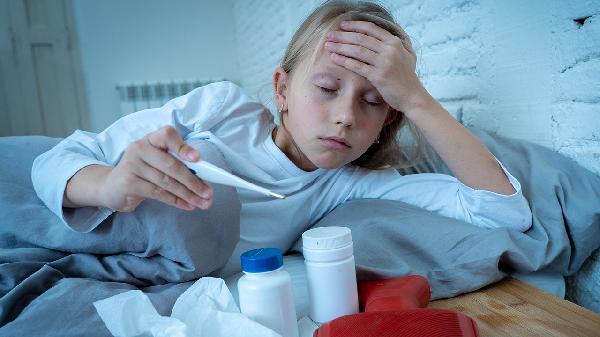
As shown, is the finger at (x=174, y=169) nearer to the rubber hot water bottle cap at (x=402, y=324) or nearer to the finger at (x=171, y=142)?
the finger at (x=171, y=142)

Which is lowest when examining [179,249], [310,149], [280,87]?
[179,249]

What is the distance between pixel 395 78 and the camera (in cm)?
83

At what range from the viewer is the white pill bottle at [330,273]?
0.59 m

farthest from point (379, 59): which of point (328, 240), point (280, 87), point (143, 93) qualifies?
point (143, 93)

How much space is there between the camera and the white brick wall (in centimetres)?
85

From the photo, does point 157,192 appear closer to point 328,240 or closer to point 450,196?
point 328,240

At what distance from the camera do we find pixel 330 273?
59 centimetres

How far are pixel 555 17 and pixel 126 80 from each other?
324 centimetres

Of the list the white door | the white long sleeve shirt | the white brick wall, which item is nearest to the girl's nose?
the white long sleeve shirt

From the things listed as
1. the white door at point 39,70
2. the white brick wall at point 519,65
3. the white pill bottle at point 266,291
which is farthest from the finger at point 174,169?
the white door at point 39,70

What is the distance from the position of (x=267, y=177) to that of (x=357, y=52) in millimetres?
337

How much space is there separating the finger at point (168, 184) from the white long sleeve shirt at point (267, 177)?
0.26 metres

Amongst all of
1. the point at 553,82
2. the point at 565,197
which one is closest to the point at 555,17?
the point at 553,82

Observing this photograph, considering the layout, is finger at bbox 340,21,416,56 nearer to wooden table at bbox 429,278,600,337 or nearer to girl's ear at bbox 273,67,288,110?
girl's ear at bbox 273,67,288,110
